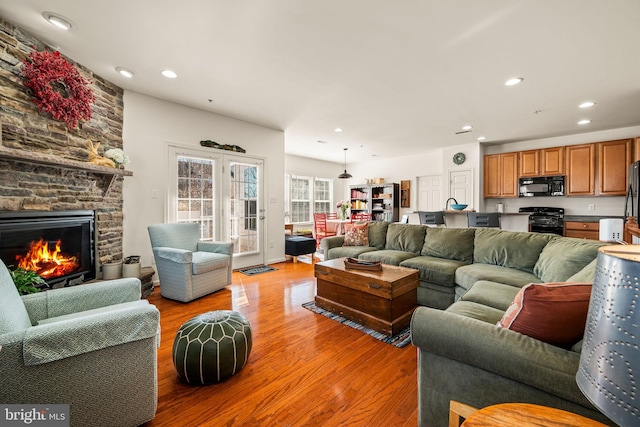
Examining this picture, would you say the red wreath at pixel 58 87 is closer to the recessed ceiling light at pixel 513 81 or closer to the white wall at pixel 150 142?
the white wall at pixel 150 142

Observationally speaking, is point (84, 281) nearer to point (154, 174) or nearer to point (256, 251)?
point (154, 174)

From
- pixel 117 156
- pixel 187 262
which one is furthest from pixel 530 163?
pixel 117 156

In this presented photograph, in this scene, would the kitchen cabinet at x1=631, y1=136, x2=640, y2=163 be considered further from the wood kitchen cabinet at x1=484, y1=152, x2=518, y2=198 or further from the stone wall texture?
the stone wall texture

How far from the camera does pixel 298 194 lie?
27.1 ft

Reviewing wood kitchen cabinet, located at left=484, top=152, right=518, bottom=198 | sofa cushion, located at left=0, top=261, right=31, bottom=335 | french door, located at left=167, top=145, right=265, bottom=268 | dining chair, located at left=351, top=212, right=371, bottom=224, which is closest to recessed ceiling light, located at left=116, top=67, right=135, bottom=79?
french door, located at left=167, top=145, right=265, bottom=268

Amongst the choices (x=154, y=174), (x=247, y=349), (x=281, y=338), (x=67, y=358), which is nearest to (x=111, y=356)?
(x=67, y=358)

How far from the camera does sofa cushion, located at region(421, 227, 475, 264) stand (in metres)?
3.26

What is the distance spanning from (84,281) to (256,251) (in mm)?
2504

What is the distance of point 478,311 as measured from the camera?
1733 mm

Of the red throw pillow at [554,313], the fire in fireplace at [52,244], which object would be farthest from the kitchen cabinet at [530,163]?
the fire in fireplace at [52,244]

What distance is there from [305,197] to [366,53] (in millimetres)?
6005

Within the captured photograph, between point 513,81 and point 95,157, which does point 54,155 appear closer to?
point 95,157

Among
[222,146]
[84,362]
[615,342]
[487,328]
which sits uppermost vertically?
[222,146]

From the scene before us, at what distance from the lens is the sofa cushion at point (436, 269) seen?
9.38 feet
